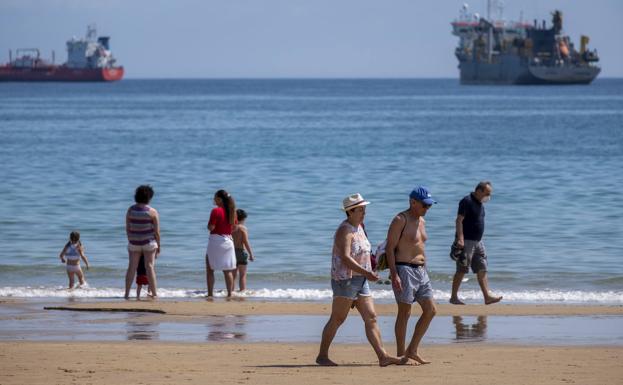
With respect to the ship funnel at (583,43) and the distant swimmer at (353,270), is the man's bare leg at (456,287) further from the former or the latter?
the ship funnel at (583,43)

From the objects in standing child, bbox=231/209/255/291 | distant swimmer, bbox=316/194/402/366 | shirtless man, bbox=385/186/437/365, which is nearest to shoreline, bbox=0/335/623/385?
distant swimmer, bbox=316/194/402/366

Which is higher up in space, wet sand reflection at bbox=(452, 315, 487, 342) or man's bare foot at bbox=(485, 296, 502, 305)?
wet sand reflection at bbox=(452, 315, 487, 342)

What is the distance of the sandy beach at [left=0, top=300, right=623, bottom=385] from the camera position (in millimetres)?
9781

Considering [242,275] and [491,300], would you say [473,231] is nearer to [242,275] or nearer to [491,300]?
[491,300]

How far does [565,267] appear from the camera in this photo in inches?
769

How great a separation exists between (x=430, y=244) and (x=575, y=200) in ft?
29.7

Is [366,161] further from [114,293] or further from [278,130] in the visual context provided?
[114,293]

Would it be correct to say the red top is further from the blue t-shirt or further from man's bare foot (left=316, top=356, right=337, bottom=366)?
man's bare foot (left=316, top=356, right=337, bottom=366)

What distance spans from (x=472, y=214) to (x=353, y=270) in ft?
14.3

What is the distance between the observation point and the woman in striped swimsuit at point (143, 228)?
47.0ft

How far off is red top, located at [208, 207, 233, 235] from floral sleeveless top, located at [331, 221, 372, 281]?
480 centimetres

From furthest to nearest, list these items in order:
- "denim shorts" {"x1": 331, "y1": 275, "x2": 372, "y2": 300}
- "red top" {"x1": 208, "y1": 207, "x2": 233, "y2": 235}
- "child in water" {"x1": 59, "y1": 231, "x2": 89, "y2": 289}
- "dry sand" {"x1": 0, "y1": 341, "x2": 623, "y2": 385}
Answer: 1. "child in water" {"x1": 59, "y1": 231, "x2": 89, "y2": 289}
2. "red top" {"x1": 208, "y1": 207, "x2": 233, "y2": 235}
3. "denim shorts" {"x1": 331, "y1": 275, "x2": 372, "y2": 300}
4. "dry sand" {"x1": 0, "y1": 341, "x2": 623, "y2": 385}

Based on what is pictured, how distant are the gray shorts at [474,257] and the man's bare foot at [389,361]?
409 centimetres

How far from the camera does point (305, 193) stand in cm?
3278
